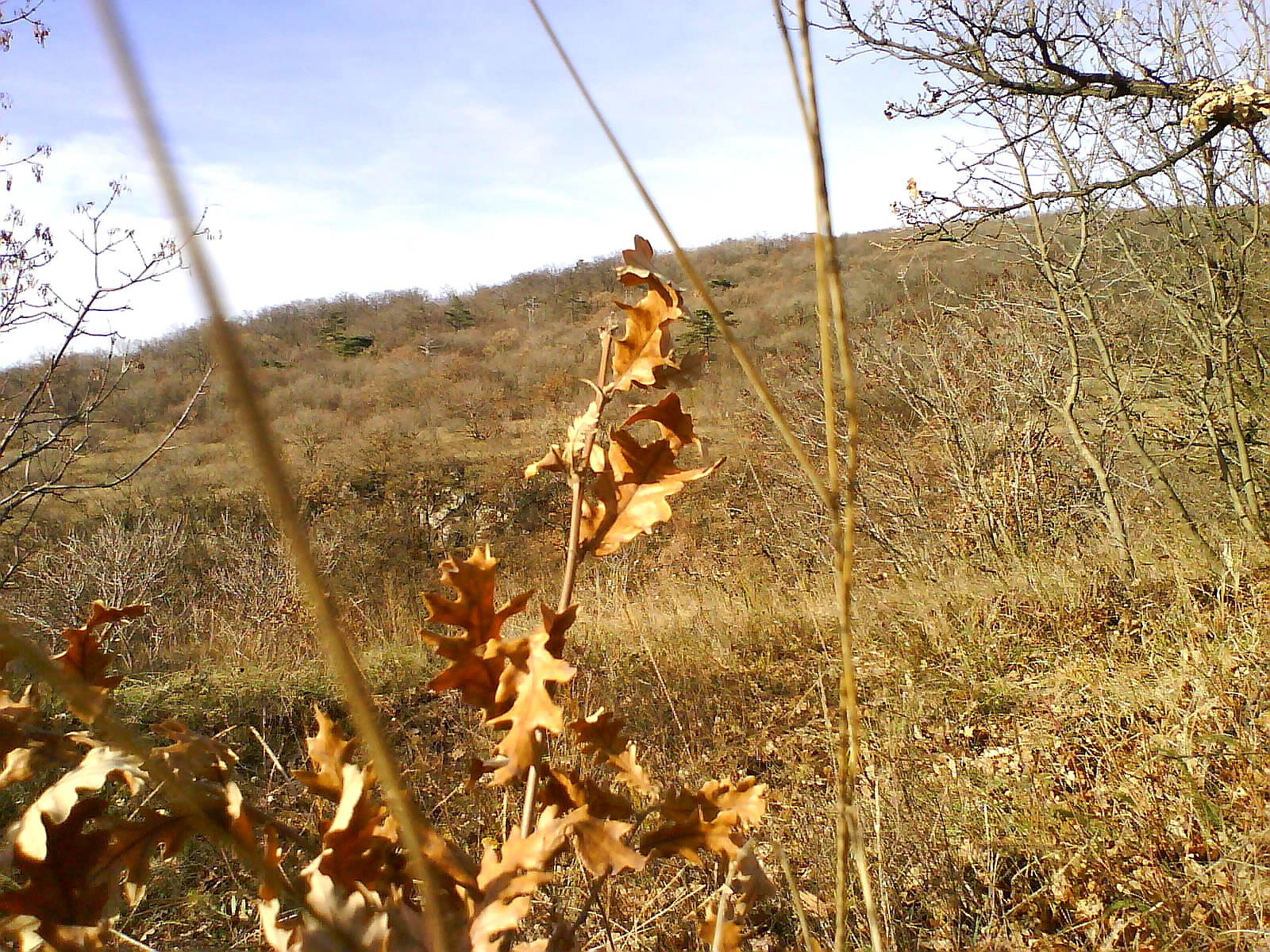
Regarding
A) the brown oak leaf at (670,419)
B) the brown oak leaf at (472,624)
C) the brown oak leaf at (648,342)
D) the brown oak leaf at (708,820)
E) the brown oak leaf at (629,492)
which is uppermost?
the brown oak leaf at (648,342)

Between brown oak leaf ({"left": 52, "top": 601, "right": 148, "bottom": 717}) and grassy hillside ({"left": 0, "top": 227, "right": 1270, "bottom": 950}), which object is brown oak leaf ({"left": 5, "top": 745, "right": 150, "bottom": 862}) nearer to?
brown oak leaf ({"left": 52, "top": 601, "right": 148, "bottom": 717})

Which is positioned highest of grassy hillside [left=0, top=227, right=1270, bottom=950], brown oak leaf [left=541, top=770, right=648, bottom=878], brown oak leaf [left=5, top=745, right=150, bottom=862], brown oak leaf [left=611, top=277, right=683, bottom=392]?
brown oak leaf [left=611, top=277, right=683, bottom=392]

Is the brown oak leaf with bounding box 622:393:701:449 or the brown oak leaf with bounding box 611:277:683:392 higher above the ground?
the brown oak leaf with bounding box 611:277:683:392

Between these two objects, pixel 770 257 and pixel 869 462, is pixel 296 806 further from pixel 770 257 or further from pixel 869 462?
pixel 770 257

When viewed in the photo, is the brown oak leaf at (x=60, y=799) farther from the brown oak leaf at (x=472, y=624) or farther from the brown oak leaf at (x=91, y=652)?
the brown oak leaf at (x=472, y=624)

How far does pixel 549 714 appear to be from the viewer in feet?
2.42

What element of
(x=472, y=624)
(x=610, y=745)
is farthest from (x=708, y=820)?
(x=472, y=624)

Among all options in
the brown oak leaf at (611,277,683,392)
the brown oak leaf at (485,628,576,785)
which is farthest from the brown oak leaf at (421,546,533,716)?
the brown oak leaf at (611,277,683,392)

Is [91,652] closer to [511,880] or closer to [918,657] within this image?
[511,880]

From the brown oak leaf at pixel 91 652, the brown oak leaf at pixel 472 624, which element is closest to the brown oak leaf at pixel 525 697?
the brown oak leaf at pixel 472 624

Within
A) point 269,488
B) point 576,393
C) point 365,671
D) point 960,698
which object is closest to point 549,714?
point 269,488

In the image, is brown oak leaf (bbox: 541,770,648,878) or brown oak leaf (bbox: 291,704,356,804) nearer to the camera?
brown oak leaf (bbox: 541,770,648,878)

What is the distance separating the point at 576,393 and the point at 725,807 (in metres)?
25.1

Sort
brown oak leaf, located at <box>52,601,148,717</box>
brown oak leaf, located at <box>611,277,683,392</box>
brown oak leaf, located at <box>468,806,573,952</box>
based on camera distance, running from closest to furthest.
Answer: brown oak leaf, located at <box>468,806,573,952</box>, brown oak leaf, located at <box>611,277,683,392</box>, brown oak leaf, located at <box>52,601,148,717</box>
